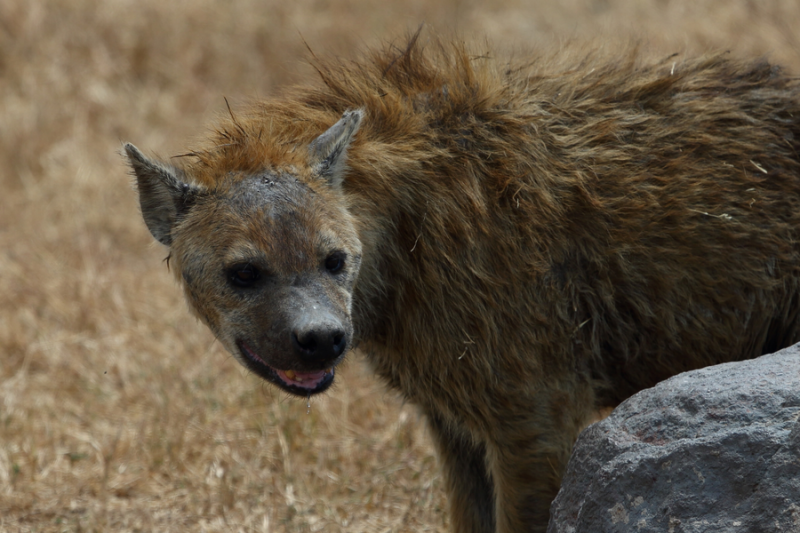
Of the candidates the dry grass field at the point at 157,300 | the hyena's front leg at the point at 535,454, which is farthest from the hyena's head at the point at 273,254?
the hyena's front leg at the point at 535,454

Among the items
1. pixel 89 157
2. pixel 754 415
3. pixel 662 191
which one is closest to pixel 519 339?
pixel 662 191

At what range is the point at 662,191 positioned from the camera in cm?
296

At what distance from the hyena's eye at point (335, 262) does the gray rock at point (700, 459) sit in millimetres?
824

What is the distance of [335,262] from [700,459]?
1094 millimetres

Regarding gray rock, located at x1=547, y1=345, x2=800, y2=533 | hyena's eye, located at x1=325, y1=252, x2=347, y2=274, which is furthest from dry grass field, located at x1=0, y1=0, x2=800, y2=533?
gray rock, located at x1=547, y1=345, x2=800, y2=533

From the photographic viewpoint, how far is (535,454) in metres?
2.87

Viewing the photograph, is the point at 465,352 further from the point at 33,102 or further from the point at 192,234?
the point at 33,102

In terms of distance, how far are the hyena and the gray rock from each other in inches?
24.1

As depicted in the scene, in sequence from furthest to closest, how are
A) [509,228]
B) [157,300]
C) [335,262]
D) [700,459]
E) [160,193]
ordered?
[157,300]
[509,228]
[160,193]
[335,262]
[700,459]

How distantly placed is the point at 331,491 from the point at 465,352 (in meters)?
1.27

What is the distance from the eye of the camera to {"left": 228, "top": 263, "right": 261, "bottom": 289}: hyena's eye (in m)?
2.54

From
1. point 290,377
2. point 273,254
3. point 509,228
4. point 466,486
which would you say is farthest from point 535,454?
point 273,254

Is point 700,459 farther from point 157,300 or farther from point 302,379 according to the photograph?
Answer: point 157,300

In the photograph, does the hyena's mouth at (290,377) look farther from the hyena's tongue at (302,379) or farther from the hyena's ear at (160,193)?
the hyena's ear at (160,193)
